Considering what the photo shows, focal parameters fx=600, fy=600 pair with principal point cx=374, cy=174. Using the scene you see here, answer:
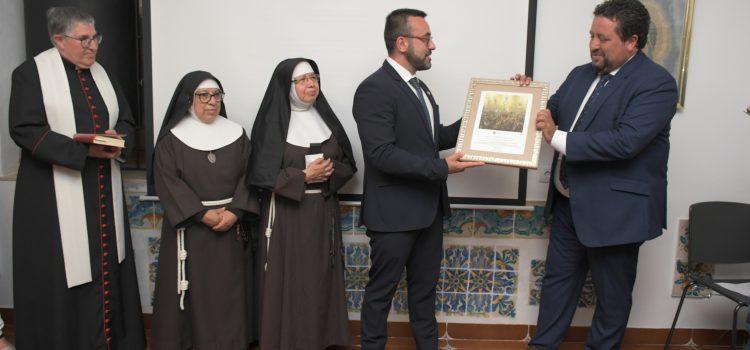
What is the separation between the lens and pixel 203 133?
10.1ft

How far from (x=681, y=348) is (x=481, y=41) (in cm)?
226

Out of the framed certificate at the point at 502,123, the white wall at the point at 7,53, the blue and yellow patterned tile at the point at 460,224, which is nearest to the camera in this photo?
the framed certificate at the point at 502,123

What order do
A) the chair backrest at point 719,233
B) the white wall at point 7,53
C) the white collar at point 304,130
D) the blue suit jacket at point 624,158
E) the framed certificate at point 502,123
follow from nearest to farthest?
the blue suit jacket at point 624,158, the framed certificate at point 502,123, the white collar at point 304,130, the chair backrest at point 719,233, the white wall at point 7,53

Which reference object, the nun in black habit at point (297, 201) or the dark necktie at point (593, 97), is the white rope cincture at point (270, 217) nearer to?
the nun in black habit at point (297, 201)

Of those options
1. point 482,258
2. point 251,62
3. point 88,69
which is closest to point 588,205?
point 482,258

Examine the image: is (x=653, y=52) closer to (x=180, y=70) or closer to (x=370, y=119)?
(x=370, y=119)

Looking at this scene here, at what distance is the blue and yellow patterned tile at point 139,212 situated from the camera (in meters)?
3.62

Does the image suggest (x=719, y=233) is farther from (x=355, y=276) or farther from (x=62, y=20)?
(x=62, y=20)

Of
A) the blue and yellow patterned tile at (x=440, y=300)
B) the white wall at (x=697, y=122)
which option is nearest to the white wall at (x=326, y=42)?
the white wall at (x=697, y=122)

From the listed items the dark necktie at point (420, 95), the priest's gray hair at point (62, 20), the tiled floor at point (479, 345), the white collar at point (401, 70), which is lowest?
the tiled floor at point (479, 345)

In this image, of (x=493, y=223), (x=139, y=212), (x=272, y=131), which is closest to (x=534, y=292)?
(x=493, y=223)

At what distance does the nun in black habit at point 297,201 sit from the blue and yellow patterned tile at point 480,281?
2.83 ft

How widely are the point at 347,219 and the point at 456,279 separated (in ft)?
2.50

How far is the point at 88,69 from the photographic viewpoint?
9.71 feet
